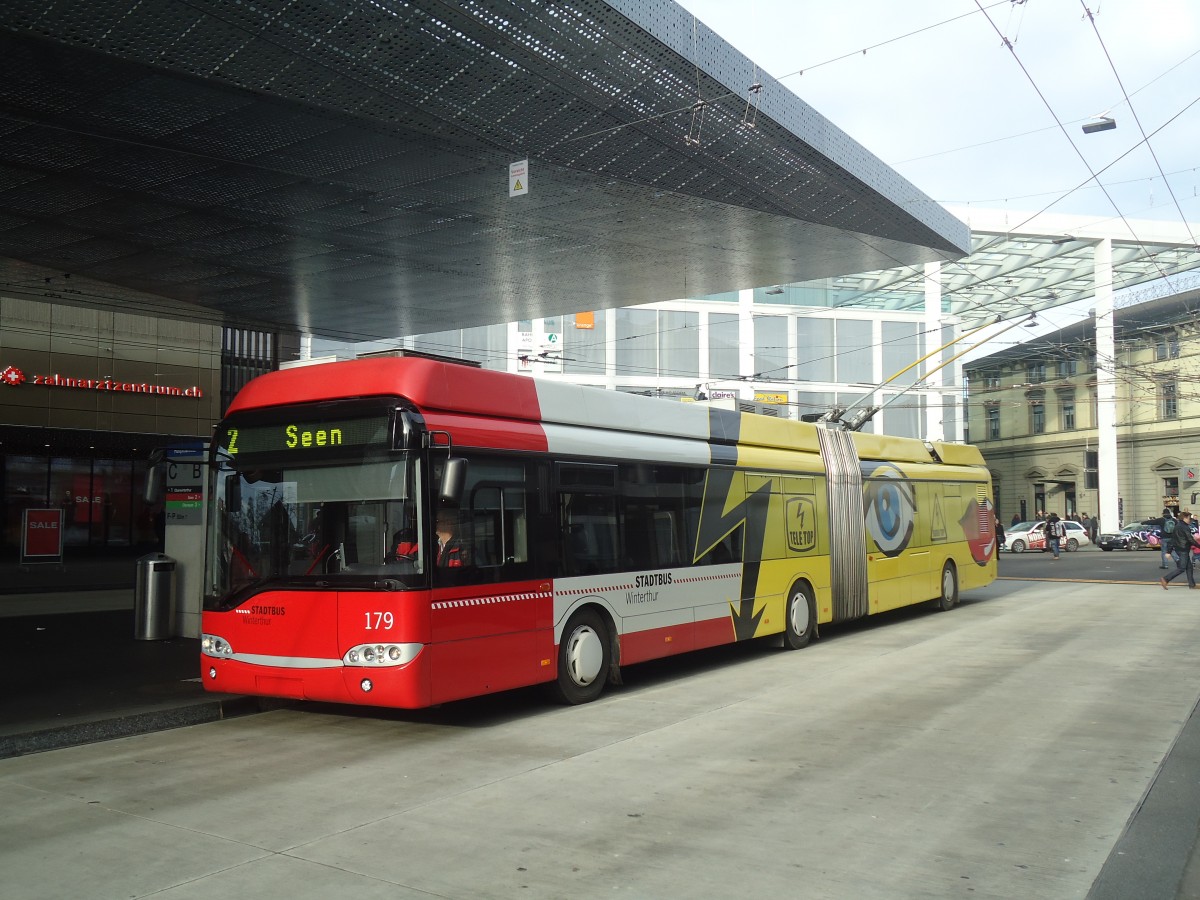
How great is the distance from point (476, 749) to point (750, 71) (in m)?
8.88

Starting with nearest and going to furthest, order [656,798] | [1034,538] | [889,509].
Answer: [656,798] < [889,509] < [1034,538]

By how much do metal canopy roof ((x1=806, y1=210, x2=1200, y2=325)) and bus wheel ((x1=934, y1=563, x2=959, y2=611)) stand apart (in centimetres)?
2619

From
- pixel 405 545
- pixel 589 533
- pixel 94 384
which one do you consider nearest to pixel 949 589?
pixel 589 533

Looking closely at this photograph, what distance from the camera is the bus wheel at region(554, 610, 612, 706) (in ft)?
33.0

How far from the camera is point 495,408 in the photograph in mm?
9492

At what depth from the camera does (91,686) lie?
10.6m

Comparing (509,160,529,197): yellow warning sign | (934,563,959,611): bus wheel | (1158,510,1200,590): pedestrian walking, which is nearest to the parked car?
(1158,510,1200,590): pedestrian walking

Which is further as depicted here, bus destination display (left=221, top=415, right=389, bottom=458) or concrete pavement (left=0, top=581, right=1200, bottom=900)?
bus destination display (left=221, top=415, right=389, bottom=458)

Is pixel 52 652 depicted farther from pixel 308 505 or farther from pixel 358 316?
pixel 358 316

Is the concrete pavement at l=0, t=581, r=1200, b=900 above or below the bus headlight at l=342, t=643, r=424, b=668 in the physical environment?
below

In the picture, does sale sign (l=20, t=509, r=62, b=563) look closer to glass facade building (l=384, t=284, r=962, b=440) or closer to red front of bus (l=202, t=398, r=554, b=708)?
glass facade building (l=384, t=284, r=962, b=440)

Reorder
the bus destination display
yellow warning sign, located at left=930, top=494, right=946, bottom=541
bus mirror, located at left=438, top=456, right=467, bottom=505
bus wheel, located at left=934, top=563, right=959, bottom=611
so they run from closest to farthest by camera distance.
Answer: bus mirror, located at left=438, top=456, right=467, bottom=505 → the bus destination display → yellow warning sign, located at left=930, top=494, right=946, bottom=541 → bus wheel, located at left=934, top=563, right=959, bottom=611

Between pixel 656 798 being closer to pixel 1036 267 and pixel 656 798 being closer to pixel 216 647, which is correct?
pixel 216 647

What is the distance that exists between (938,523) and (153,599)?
1383 cm
